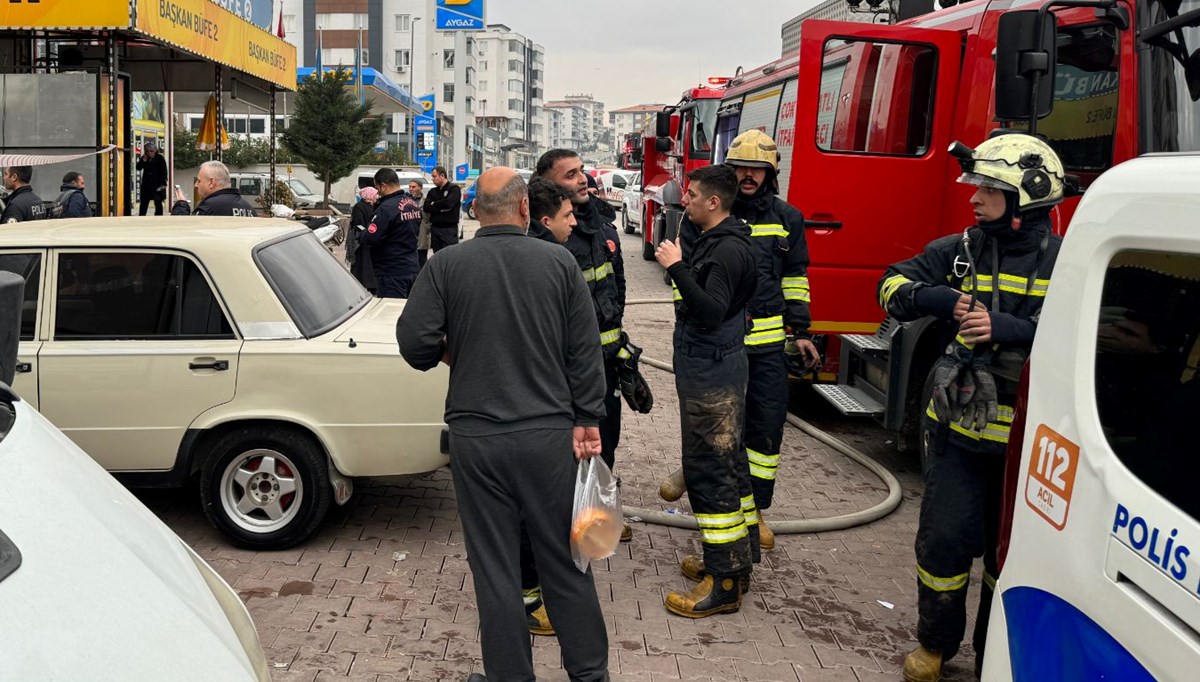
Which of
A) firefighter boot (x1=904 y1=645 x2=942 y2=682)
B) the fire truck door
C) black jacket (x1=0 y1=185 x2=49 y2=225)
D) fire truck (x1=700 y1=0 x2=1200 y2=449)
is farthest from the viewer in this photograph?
black jacket (x1=0 y1=185 x2=49 y2=225)

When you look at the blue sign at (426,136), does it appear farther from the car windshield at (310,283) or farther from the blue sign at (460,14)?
the car windshield at (310,283)

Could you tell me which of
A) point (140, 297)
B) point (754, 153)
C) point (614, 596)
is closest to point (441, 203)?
point (140, 297)

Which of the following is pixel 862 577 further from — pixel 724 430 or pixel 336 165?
pixel 336 165

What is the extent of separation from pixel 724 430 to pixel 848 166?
3.64m

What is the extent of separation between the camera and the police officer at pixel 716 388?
15.2 feet

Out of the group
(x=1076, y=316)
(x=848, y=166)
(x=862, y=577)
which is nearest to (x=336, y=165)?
(x=848, y=166)

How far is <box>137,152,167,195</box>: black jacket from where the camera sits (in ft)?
58.0

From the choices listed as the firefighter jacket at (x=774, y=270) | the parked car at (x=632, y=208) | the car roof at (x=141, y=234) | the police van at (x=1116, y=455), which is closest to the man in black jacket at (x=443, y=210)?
the car roof at (x=141, y=234)

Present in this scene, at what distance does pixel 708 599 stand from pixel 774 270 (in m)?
1.62

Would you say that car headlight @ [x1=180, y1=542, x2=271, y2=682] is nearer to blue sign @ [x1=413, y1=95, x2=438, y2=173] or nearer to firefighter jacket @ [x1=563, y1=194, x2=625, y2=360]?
firefighter jacket @ [x1=563, y1=194, x2=625, y2=360]

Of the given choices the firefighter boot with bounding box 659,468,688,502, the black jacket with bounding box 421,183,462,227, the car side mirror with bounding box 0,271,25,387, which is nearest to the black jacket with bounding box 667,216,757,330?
the firefighter boot with bounding box 659,468,688,502

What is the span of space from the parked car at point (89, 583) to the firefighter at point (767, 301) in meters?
3.23

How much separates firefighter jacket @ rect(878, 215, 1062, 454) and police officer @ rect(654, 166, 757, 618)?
0.80 meters

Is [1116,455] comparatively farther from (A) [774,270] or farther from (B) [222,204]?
(B) [222,204]
